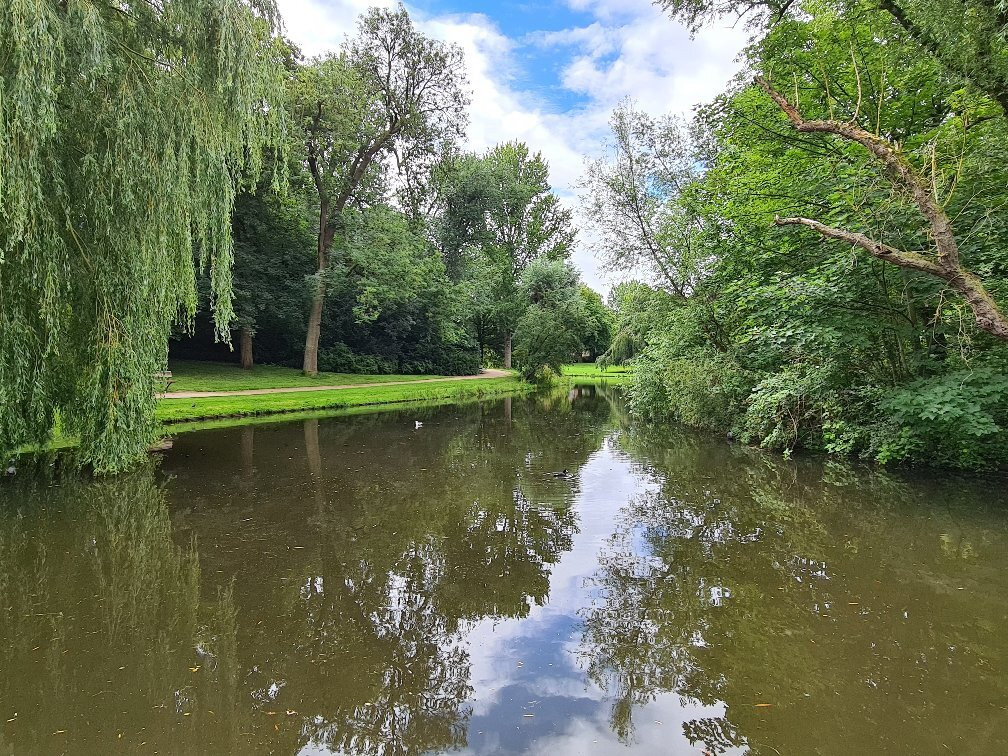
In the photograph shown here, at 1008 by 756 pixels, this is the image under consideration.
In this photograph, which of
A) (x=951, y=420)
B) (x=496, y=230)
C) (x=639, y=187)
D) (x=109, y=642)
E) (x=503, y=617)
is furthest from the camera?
(x=496, y=230)

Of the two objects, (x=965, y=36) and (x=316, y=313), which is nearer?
(x=965, y=36)

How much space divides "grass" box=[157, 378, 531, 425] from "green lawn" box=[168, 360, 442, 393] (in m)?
2.39

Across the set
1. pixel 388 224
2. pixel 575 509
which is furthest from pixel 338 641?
pixel 388 224

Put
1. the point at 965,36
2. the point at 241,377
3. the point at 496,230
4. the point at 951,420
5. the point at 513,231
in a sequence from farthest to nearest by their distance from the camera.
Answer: the point at 513,231 < the point at 496,230 < the point at 241,377 < the point at 951,420 < the point at 965,36

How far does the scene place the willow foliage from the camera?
18.7ft

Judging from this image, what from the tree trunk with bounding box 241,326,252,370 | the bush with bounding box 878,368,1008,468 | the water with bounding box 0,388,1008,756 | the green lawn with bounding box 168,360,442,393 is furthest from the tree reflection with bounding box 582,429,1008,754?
the tree trunk with bounding box 241,326,252,370

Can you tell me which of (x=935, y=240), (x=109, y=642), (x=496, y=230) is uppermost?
(x=496, y=230)

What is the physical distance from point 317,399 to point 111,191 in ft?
41.6

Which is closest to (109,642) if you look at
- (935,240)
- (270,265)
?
(935,240)

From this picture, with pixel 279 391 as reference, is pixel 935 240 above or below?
above

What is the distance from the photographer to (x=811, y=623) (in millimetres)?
4016

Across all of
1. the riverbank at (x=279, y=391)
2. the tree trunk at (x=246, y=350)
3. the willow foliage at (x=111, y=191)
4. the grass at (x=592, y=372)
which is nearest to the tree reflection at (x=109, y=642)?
the willow foliage at (x=111, y=191)

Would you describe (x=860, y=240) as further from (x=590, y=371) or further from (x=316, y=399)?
(x=590, y=371)

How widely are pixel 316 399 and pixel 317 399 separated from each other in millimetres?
50
